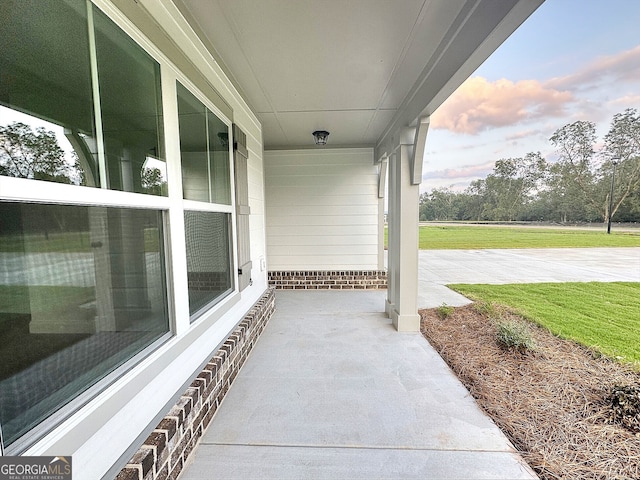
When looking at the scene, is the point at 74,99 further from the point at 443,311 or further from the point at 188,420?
the point at 443,311

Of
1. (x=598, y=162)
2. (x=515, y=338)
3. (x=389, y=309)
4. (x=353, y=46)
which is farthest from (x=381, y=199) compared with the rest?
(x=598, y=162)

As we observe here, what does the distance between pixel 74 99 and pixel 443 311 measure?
15.0ft

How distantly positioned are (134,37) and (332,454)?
2.60 meters

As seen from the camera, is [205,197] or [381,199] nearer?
[205,197]

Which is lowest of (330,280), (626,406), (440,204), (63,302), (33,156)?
(626,406)

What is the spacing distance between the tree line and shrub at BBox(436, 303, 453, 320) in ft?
25.7

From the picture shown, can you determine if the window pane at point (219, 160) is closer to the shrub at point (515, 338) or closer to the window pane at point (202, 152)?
the window pane at point (202, 152)

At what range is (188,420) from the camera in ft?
5.24

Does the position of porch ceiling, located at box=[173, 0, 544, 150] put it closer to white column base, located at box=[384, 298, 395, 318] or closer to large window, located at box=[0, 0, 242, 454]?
large window, located at box=[0, 0, 242, 454]

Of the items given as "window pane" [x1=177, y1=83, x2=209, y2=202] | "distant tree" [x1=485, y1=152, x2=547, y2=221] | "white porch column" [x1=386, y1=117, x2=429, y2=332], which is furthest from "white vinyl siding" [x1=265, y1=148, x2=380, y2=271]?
"distant tree" [x1=485, y1=152, x2=547, y2=221]

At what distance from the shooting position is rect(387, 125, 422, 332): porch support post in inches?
134

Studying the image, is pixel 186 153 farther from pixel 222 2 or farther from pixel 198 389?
pixel 198 389

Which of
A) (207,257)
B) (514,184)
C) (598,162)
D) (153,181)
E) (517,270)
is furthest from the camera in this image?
(514,184)

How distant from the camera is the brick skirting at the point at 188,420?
3.97 ft
